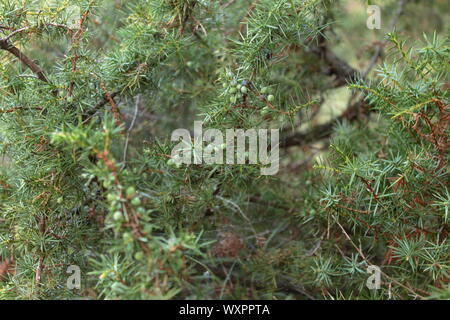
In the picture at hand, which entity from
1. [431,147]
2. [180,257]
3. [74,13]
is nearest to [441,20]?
[431,147]

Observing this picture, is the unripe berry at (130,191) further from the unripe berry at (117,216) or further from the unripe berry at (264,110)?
the unripe berry at (264,110)

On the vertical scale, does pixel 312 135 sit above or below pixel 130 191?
above

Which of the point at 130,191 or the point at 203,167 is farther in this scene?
the point at 203,167

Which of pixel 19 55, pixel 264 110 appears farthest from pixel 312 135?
pixel 19 55

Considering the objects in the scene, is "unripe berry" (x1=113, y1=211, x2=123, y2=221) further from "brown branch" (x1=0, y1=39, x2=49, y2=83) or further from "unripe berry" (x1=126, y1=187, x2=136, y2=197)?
"brown branch" (x1=0, y1=39, x2=49, y2=83)

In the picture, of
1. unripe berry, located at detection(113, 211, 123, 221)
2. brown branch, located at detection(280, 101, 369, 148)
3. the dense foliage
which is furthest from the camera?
brown branch, located at detection(280, 101, 369, 148)

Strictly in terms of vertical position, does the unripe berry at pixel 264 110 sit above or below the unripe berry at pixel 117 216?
above

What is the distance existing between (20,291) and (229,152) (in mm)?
347

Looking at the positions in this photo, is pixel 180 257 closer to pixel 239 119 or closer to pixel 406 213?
pixel 239 119

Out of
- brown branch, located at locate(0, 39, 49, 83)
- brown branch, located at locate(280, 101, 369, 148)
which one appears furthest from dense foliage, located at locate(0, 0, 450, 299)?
brown branch, located at locate(280, 101, 369, 148)

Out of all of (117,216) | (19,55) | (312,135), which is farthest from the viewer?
(312,135)

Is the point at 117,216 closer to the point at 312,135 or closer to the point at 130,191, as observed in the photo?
the point at 130,191

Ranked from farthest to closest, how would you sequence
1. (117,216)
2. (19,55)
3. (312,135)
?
(312,135) < (19,55) < (117,216)

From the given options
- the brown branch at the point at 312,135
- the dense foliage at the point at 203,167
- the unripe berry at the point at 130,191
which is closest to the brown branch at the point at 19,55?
the dense foliage at the point at 203,167
